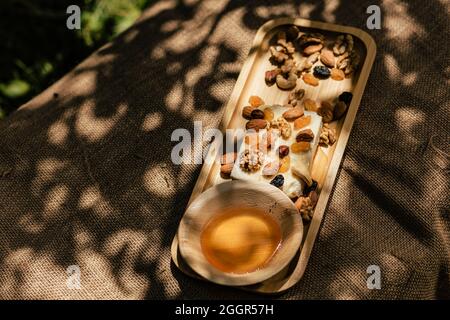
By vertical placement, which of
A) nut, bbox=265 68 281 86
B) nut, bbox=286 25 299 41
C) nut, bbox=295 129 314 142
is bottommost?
nut, bbox=295 129 314 142

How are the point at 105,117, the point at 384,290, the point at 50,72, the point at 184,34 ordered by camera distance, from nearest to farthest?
the point at 384,290
the point at 105,117
the point at 184,34
the point at 50,72

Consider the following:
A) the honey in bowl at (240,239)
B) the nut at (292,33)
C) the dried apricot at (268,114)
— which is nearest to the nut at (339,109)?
the dried apricot at (268,114)

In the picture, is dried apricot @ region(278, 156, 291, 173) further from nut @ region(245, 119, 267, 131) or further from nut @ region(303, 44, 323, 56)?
nut @ region(303, 44, 323, 56)

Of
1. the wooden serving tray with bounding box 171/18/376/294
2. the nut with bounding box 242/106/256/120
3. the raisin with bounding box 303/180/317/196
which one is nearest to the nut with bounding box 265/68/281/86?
the wooden serving tray with bounding box 171/18/376/294

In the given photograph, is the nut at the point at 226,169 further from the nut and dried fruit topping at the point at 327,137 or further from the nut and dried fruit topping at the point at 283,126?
the nut and dried fruit topping at the point at 327,137

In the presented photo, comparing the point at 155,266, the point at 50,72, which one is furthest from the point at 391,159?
the point at 50,72

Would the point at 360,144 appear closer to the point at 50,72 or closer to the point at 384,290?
the point at 384,290

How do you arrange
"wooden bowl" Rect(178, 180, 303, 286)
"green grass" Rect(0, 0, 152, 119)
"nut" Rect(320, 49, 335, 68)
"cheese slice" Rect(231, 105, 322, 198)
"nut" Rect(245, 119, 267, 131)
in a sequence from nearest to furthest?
"wooden bowl" Rect(178, 180, 303, 286) → "cheese slice" Rect(231, 105, 322, 198) → "nut" Rect(245, 119, 267, 131) → "nut" Rect(320, 49, 335, 68) → "green grass" Rect(0, 0, 152, 119)
